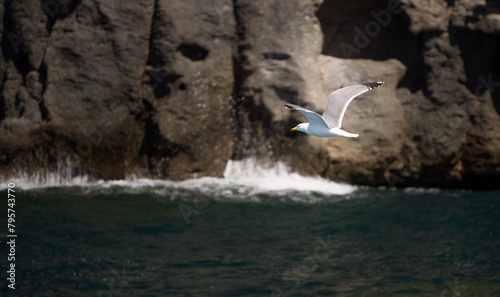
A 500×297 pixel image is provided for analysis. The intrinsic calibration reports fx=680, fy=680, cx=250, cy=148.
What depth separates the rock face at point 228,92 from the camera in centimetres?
1156

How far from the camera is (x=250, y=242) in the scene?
29.5ft

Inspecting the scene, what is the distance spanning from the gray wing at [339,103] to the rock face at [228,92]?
162 inches

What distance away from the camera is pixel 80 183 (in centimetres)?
1148

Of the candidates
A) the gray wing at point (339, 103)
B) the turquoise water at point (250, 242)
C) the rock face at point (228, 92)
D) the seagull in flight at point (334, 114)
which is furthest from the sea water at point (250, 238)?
the gray wing at point (339, 103)

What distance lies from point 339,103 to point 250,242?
257 centimetres

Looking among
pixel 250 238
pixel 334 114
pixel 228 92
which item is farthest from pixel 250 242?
pixel 228 92

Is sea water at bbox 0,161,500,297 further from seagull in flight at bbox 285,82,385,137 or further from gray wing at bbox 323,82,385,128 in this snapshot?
gray wing at bbox 323,82,385,128

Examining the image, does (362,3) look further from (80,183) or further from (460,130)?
(80,183)

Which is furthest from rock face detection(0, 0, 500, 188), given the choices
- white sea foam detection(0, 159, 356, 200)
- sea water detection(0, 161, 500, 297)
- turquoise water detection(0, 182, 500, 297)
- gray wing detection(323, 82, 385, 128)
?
gray wing detection(323, 82, 385, 128)

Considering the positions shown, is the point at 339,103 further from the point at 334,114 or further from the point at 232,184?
the point at 232,184

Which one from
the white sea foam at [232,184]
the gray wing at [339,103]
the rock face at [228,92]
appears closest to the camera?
the gray wing at [339,103]

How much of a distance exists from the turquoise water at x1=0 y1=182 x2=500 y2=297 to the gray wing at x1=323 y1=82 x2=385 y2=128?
1872 millimetres

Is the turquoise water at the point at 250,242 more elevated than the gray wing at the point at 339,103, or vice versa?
the gray wing at the point at 339,103

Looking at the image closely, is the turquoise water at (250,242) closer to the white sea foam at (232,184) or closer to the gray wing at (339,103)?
the white sea foam at (232,184)
